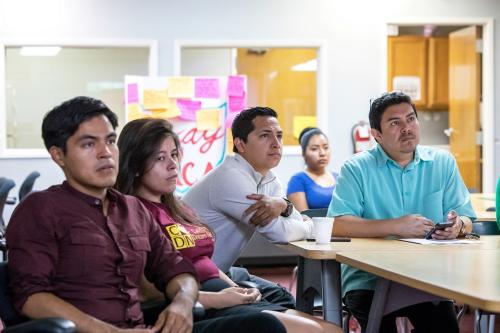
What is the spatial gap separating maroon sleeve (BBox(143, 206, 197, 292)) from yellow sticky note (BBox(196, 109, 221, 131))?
4.53 metres

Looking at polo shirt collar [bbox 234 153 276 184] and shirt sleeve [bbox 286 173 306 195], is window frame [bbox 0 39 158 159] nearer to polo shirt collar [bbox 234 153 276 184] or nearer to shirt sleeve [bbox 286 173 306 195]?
shirt sleeve [bbox 286 173 306 195]

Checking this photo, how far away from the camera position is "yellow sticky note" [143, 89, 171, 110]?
22.5 ft

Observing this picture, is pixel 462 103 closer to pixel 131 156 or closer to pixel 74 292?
pixel 131 156

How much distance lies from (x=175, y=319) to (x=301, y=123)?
581cm

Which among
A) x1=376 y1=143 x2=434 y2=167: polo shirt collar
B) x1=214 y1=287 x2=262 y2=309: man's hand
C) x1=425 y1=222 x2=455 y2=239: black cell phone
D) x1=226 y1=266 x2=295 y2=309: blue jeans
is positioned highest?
x1=376 y1=143 x2=434 y2=167: polo shirt collar

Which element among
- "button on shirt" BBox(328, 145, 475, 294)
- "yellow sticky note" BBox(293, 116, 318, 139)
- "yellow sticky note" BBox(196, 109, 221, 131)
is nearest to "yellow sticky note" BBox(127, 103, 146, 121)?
"yellow sticky note" BBox(196, 109, 221, 131)

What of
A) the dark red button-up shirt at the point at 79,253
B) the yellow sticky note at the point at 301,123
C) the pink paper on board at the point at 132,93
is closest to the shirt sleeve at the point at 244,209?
the dark red button-up shirt at the point at 79,253

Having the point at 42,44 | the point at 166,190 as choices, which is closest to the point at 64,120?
the point at 166,190

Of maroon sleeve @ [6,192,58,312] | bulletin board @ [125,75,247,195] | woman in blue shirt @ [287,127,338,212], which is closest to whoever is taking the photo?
maroon sleeve @ [6,192,58,312]

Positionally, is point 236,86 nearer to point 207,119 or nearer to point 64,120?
point 207,119

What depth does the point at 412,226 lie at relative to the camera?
279 cm

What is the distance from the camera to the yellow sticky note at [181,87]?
6945 mm

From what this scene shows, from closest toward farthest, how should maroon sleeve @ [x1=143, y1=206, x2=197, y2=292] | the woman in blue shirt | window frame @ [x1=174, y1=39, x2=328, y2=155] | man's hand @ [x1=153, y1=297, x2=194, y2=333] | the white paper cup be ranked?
man's hand @ [x1=153, y1=297, x2=194, y2=333] → maroon sleeve @ [x1=143, y1=206, x2=197, y2=292] → the white paper cup → the woman in blue shirt → window frame @ [x1=174, y1=39, x2=328, y2=155]

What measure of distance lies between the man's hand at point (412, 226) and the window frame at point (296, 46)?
4.65 metres
